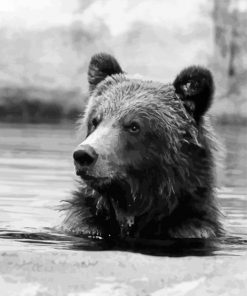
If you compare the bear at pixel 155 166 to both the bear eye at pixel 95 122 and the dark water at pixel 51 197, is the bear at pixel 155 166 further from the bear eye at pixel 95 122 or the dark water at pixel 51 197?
the dark water at pixel 51 197

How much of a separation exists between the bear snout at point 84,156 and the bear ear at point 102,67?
5.24ft

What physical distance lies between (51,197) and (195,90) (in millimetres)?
3237

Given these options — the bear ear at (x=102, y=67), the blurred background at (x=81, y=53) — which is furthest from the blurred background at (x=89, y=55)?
the bear ear at (x=102, y=67)

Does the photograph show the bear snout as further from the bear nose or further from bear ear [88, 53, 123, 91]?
bear ear [88, 53, 123, 91]

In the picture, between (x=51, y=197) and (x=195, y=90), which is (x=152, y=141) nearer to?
(x=195, y=90)

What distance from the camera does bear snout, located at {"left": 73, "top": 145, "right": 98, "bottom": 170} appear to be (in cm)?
680

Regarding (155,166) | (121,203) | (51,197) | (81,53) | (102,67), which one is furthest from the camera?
(81,53)

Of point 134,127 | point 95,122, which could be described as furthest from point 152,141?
point 95,122

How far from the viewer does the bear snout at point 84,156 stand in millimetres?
6805

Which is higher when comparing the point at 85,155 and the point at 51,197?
the point at 85,155

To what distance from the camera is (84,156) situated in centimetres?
688

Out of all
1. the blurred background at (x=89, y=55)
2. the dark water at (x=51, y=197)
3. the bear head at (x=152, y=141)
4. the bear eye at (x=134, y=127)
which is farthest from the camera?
the blurred background at (x=89, y=55)

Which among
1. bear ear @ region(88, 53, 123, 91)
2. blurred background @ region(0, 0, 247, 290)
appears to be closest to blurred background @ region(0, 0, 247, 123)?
blurred background @ region(0, 0, 247, 290)

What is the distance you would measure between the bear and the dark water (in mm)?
264
